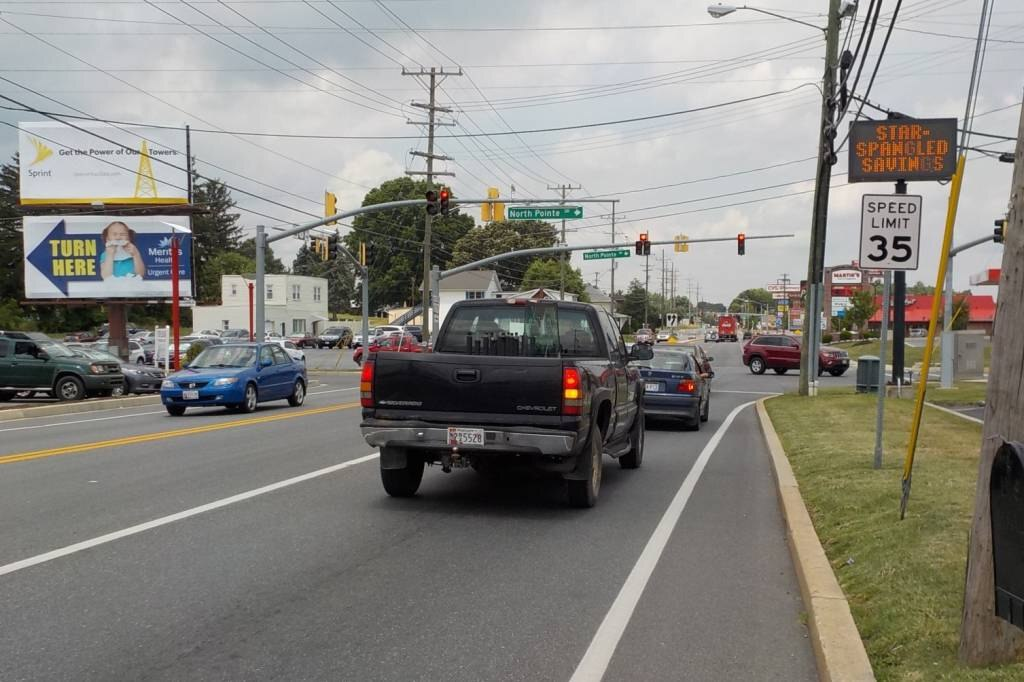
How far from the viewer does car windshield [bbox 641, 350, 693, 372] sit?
1830 cm

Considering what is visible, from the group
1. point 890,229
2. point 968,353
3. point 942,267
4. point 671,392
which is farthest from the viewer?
point 968,353

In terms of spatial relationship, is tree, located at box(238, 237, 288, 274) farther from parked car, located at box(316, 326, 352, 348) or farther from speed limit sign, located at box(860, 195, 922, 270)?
speed limit sign, located at box(860, 195, 922, 270)

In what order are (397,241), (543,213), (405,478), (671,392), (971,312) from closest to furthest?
(405,478) < (671,392) < (543,213) < (971,312) < (397,241)

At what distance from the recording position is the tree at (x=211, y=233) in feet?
374

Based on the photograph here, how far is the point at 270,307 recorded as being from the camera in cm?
8975

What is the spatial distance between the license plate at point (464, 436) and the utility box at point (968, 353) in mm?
25631

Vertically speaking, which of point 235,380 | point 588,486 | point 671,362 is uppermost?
point 671,362

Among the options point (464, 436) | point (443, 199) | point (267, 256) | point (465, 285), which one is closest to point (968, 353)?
point (443, 199)

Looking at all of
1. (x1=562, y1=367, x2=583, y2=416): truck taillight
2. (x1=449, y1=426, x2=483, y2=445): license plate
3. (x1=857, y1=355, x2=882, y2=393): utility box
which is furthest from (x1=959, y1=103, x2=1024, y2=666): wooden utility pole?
(x1=857, y1=355, x2=882, y2=393): utility box

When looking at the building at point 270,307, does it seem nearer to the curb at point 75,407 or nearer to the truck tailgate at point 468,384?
the curb at point 75,407

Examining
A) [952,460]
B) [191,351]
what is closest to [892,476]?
[952,460]

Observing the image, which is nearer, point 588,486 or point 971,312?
point 588,486

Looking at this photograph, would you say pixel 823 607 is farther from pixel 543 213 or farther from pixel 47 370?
pixel 543 213

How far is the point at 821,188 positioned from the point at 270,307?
232 feet
